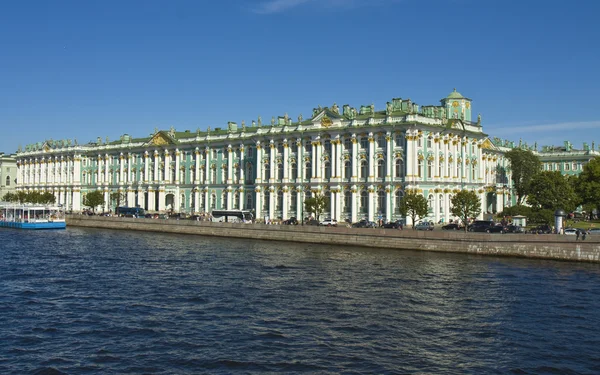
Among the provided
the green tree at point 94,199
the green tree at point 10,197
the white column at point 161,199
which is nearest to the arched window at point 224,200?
the white column at point 161,199

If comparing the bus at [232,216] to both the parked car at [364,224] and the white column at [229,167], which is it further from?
the parked car at [364,224]

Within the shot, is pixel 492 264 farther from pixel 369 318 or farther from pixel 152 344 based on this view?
pixel 152 344

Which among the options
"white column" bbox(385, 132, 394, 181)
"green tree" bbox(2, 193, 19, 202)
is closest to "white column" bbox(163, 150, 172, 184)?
"green tree" bbox(2, 193, 19, 202)

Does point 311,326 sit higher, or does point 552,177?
point 552,177

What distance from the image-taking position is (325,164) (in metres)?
72.5

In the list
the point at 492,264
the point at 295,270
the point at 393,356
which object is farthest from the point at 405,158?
the point at 393,356

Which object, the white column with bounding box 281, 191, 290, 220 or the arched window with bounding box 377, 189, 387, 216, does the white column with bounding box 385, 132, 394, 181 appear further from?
the white column with bounding box 281, 191, 290, 220

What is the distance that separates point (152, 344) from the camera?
21656 mm

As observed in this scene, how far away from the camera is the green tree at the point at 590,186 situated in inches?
2798

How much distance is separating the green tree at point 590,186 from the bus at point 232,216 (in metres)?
39.9

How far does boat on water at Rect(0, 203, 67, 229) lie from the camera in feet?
263

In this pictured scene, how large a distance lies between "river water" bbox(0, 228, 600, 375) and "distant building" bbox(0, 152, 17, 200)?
316ft

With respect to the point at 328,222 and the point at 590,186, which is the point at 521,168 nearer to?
the point at 590,186

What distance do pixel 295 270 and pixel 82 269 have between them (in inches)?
529
